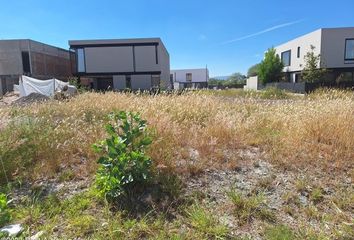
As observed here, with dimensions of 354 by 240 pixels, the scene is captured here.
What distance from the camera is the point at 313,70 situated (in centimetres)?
2508

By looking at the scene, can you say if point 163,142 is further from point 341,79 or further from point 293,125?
point 341,79

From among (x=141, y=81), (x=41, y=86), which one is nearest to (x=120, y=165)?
(x=41, y=86)

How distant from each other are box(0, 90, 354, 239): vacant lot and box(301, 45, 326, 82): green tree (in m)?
22.6

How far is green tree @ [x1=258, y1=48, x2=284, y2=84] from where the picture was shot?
106ft

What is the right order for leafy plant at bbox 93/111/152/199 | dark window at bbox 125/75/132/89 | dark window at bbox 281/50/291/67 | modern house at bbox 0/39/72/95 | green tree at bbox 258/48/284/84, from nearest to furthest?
leafy plant at bbox 93/111/152/199, modern house at bbox 0/39/72/95, dark window at bbox 125/75/132/89, green tree at bbox 258/48/284/84, dark window at bbox 281/50/291/67

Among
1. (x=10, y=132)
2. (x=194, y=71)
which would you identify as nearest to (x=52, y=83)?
(x=10, y=132)

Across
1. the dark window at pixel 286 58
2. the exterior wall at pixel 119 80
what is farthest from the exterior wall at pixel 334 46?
the exterior wall at pixel 119 80

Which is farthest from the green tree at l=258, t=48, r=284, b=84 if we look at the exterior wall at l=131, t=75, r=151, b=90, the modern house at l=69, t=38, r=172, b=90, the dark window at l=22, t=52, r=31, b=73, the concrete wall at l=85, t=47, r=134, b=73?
the dark window at l=22, t=52, r=31, b=73

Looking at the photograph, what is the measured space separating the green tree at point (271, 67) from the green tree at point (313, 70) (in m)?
6.47

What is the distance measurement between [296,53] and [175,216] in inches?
1324

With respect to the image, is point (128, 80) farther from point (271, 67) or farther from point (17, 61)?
point (271, 67)

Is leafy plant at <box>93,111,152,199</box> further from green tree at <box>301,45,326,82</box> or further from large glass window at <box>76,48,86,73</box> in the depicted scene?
large glass window at <box>76,48,86,73</box>

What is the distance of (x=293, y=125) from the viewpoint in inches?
Answer: 177

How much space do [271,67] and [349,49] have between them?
27.9 feet
